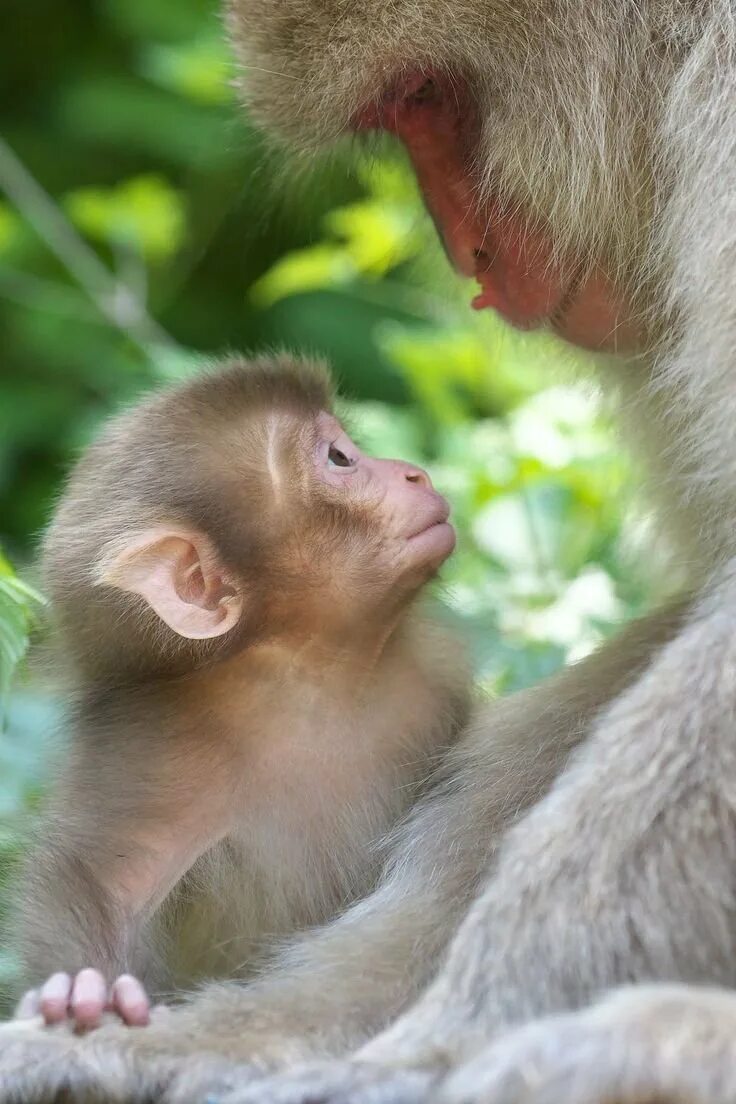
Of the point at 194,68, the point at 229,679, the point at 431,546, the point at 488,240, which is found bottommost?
the point at 229,679

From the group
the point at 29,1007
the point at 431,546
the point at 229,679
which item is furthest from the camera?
the point at 431,546

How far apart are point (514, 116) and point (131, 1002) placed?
5.52 ft

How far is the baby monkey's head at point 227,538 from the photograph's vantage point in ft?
10.2

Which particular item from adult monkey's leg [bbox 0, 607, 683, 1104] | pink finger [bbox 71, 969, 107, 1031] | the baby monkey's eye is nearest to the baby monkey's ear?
the baby monkey's eye

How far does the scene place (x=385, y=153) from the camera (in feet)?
11.6

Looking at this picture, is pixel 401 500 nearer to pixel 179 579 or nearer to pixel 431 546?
pixel 431 546

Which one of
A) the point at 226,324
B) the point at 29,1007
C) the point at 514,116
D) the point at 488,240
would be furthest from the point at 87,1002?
the point at 226,324

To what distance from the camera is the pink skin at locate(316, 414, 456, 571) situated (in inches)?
128

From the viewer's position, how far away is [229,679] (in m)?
3.14

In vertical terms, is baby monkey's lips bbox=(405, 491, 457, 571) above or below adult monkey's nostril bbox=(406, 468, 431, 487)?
below

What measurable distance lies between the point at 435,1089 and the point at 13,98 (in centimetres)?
595

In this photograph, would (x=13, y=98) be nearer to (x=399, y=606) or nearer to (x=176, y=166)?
(x=176, y=166)

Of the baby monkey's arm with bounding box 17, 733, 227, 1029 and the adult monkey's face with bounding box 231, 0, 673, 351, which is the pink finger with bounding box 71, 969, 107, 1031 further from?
the adult monkey's face with bounding box 231, 0, 673, 351

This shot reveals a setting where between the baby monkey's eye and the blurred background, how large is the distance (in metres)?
0.37
